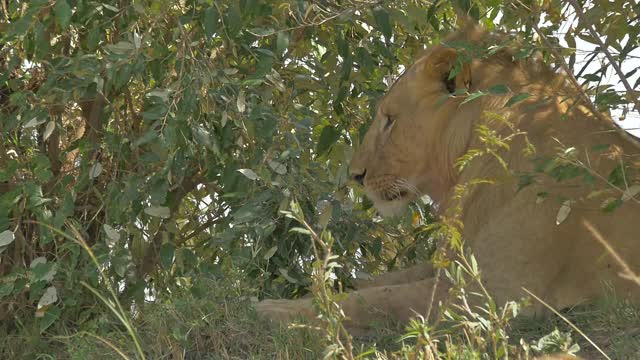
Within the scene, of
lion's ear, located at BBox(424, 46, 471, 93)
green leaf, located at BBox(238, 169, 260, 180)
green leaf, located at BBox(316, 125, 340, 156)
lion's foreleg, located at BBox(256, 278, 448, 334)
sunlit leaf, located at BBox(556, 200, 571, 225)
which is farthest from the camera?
green leaf, located at BBox(316, 125, 340, 156)

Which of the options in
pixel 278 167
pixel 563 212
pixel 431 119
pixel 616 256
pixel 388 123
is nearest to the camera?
pixel 563 212

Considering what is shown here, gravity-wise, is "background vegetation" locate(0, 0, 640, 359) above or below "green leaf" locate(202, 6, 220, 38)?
below

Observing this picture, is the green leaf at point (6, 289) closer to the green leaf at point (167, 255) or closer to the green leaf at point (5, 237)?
the green leaf at point (5, 237)

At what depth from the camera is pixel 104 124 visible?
5.12 metres

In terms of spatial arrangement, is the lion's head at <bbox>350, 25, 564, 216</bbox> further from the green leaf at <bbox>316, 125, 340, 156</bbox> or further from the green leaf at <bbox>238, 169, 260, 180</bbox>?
the green leaf at <bbox>238, 169, 260, 180</bbox>

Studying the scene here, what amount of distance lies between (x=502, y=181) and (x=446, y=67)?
27.8 inches

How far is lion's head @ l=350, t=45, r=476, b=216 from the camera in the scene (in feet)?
14.3

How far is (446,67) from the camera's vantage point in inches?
172

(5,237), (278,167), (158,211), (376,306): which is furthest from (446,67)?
(5,237)

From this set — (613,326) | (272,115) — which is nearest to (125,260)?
(272,115)

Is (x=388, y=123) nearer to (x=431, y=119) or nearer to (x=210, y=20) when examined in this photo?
(x=431, y=119)

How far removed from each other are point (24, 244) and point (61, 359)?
0.91 m

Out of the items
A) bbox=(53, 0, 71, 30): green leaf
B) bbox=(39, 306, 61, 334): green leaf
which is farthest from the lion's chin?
bbox=(53, 0, 71, 30): green leaf

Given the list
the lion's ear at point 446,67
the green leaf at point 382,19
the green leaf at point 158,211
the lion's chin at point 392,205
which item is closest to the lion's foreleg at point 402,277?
the lion's chin at point 392,205
